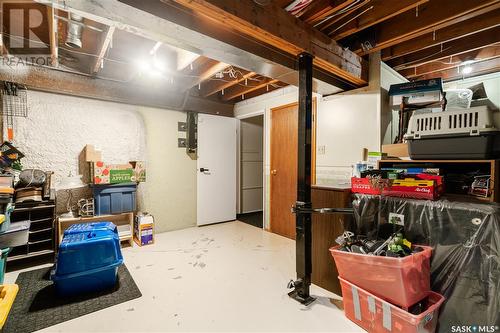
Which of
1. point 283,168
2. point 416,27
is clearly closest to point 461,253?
point 416,27

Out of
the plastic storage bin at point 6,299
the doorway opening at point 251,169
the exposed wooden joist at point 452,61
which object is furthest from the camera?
the doorway opening at point 251,169

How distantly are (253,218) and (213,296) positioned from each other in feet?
9.33

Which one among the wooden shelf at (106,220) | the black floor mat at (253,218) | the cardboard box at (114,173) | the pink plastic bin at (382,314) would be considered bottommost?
the black floor mat at (253,218)

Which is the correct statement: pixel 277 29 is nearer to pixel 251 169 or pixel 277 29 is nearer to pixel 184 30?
pixel 184 30

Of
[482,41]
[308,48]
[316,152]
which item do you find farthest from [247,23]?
[482,41]

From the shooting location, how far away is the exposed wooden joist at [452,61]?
99.2 inches

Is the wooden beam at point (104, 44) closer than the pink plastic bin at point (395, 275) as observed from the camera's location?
No

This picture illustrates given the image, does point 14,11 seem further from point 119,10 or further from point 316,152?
point 316,152

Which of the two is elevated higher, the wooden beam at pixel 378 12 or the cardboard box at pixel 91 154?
the wooden beam at pixel 378 12

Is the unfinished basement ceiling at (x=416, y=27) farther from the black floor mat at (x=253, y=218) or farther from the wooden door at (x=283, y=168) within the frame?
the black floor mat at (x=253, y=218)

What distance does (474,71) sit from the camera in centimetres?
292

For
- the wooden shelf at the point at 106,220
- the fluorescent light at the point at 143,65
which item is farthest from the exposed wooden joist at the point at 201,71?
the wooden shelf at the point at 106,220

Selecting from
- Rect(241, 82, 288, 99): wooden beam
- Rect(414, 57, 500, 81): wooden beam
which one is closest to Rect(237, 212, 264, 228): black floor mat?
Rect(241, 82, 288, 99): wooden beam

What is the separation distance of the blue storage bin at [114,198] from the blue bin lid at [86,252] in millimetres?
958
